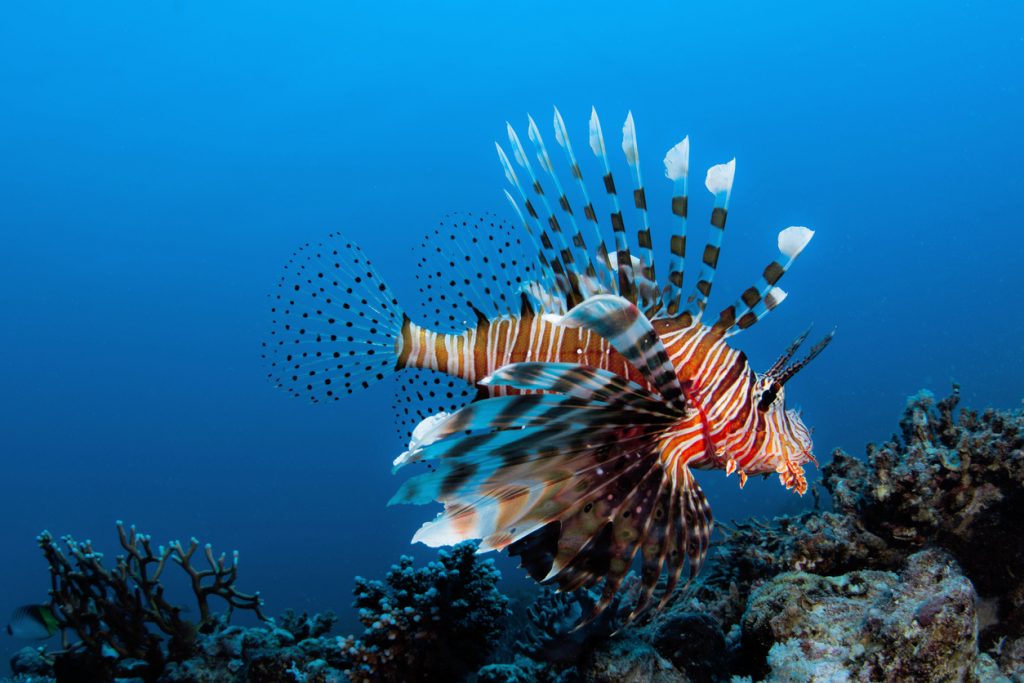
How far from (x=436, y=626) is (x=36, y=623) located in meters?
3.41

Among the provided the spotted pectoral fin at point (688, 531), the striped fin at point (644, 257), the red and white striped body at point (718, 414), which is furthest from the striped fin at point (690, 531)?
the striped fin at point (644, 257)

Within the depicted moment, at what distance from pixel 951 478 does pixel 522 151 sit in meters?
2.93

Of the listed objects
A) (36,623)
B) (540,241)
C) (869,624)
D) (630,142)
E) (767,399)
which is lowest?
(869,624)

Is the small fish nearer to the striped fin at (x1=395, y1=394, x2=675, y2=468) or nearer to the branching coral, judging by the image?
the branching coral

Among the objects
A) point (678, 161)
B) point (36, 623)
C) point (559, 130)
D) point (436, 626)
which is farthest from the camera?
point (36, 623)

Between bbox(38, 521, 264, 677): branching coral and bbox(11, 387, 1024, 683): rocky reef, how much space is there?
0.24ft

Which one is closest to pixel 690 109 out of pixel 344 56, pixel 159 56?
pixel 344 56

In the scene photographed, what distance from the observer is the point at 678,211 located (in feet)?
9.20

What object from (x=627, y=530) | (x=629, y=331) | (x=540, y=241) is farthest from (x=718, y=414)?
(x=540, y=241)

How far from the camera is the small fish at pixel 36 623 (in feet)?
15.5

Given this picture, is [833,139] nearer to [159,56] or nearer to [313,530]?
[313,530]

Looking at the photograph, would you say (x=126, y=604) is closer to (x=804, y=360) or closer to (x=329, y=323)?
(x=329, y=323)

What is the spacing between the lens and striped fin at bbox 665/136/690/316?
8.77ft

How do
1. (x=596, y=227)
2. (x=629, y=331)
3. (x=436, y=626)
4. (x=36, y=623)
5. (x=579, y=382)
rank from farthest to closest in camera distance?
(x=36, y=623) → (x=436, y=626) → (x=596, y=227) → (x=579, y=382) → (x=629, y=331)
